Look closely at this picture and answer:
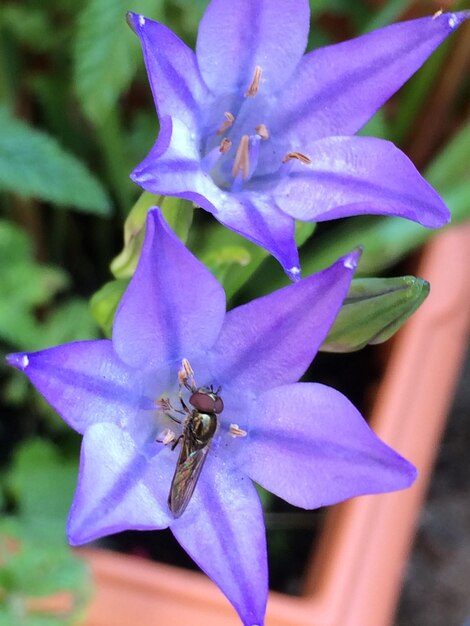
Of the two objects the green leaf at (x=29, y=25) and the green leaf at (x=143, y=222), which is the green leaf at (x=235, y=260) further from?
the green leaf at (x=29, y=25)

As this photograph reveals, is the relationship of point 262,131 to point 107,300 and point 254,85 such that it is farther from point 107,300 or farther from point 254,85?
point 107,300

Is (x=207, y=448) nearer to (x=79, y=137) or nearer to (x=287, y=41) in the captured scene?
(x=287, y=41)

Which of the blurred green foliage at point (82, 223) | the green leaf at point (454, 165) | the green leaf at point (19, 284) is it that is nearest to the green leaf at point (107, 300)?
the blurred green foliage at point (82, 223)

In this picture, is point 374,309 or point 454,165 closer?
point 374,309

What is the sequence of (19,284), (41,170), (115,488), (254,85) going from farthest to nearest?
(19,284), (41,170), (254,85), (115,488)

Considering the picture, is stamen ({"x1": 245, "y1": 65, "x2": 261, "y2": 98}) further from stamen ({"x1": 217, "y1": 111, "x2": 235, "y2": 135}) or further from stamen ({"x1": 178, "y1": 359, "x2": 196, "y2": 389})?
stamen ({"x1": 178, "y1": 359, "x2": 196, "y2": 389})

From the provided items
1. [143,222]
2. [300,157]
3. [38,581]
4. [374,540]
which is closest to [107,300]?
[143,222]
